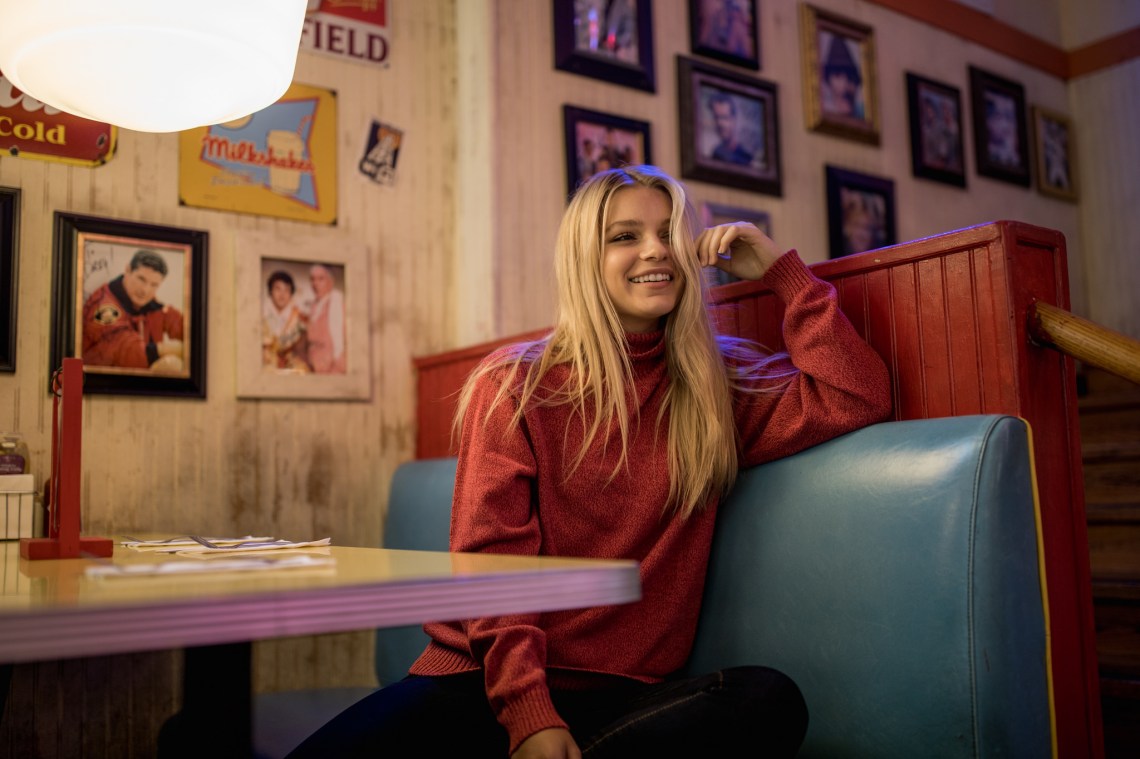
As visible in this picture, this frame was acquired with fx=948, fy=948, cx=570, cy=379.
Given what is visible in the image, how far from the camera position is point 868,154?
388 cm

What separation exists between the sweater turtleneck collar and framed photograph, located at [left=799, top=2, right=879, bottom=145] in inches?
87.7

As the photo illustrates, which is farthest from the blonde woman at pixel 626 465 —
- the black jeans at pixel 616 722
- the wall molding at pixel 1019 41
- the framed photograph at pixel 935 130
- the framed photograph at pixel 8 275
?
the wall molding at pixel 1019 41

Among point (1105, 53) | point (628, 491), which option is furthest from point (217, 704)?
point (1105, 53)

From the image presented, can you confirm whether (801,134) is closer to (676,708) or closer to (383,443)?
(383,443)

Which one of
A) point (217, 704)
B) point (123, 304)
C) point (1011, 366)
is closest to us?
point (217, 704)

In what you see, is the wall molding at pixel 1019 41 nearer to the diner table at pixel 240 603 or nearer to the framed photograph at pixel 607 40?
the framed photograph at pixel 607 40

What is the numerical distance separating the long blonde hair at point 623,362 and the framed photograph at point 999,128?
3004mm

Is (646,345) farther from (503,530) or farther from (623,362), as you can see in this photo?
(503,530)

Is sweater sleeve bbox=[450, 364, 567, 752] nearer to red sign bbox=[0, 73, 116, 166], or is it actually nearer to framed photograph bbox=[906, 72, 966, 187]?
red sign bbox=[0, 73, 116, 166]

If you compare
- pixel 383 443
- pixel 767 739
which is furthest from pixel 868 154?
pixel 767 739

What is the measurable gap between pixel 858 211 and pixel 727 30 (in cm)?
90

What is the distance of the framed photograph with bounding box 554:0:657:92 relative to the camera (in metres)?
3.00

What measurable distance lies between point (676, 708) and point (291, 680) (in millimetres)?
1649

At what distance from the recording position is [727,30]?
3.44m
